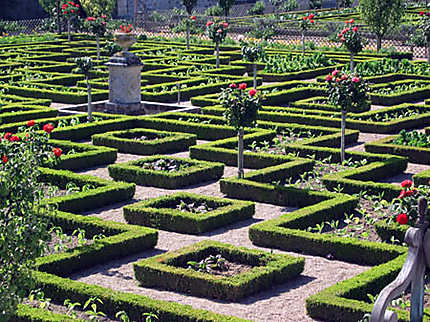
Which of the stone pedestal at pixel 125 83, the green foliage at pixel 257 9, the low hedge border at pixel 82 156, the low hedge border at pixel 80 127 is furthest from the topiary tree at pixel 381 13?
the green foliage at pixel 257 9

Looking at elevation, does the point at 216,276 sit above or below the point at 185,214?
below

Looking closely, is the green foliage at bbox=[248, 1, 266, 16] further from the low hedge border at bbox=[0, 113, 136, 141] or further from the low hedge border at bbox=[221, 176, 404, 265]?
the low hedge border at bbox=[221, 176, 404, 265]

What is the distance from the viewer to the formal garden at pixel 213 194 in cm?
980

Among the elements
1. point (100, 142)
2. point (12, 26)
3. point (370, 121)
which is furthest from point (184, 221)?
point (12, 26)

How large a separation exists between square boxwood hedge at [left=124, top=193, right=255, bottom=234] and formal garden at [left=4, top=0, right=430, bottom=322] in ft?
0.08

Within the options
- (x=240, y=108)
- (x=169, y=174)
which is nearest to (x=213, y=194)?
(x=169, y=174)

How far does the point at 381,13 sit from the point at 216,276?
2490 centimetres

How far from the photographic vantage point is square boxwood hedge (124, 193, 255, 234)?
1324cm

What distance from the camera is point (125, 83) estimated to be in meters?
23.1

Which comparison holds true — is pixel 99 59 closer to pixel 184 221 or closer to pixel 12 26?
pixel 12 26

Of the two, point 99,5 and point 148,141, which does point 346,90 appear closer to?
point 148,141

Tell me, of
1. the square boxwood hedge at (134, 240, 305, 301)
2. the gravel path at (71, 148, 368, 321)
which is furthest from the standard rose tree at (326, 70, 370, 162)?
the square boxwood hedge at (134, 240, 305, 301)

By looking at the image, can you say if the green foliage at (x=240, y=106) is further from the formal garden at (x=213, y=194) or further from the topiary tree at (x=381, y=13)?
the topiary tree at (x=381, y=13)

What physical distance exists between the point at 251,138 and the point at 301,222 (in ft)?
18.2
